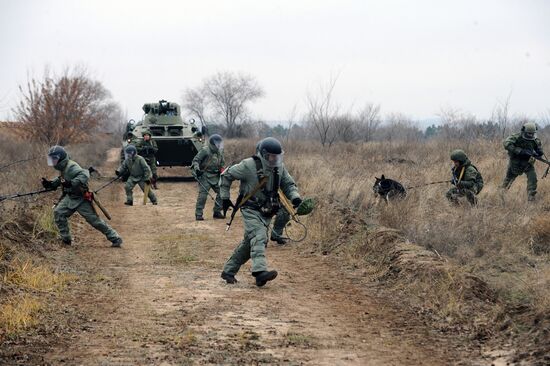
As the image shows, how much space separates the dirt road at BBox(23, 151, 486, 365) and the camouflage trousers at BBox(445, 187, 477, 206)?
3446 millimetres

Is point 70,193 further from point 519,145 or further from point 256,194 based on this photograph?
point 519,145

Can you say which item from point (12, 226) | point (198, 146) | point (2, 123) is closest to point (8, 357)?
point (12, 226)

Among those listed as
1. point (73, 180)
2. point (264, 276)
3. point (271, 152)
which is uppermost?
point (271, 152)

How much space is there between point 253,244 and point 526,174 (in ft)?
26.2

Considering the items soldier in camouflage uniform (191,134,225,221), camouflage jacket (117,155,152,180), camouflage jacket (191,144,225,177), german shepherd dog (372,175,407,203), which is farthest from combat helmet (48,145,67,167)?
german shepherd dog (372,175,407,203)

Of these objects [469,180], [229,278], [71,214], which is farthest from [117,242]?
[469,180]

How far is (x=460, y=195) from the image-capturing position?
12.2 meters

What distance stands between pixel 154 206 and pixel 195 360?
10.7m

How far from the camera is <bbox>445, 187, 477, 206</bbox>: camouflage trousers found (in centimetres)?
1207

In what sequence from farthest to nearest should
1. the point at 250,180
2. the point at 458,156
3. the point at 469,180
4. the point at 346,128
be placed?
1. the point at 346,128
2. the point at 469,180
3. the point at 458,156
4. the point at 250,180

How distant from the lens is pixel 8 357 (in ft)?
16.9

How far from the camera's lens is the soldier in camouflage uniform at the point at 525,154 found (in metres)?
13.6

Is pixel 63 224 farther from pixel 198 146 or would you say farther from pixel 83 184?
pixel 198 146

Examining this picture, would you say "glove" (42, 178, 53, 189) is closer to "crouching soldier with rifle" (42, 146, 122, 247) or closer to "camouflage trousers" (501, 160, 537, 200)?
"crouching soldier with rifle" (42, 146, 122, 247)
